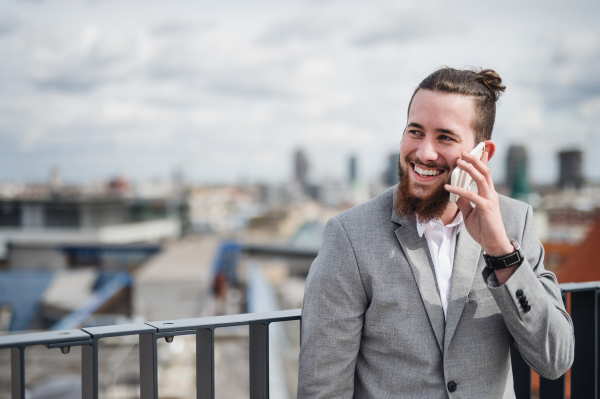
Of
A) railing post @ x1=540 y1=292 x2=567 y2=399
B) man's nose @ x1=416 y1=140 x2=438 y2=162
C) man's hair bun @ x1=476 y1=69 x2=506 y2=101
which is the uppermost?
man's hair bun @ x1=476 y1=69 x2=506 y2=101

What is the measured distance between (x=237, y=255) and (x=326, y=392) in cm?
6818

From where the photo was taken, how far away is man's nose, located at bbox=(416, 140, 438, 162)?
6.44 feet

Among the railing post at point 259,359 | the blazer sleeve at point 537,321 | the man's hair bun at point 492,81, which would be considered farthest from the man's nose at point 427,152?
the railing post at point 259,359

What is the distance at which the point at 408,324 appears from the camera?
1.92 meters

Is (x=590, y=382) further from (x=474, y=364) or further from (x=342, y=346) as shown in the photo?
(x=342, y=346)

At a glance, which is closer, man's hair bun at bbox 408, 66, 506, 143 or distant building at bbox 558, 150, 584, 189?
man's hair bun at bbox 408, 66, 506, 143

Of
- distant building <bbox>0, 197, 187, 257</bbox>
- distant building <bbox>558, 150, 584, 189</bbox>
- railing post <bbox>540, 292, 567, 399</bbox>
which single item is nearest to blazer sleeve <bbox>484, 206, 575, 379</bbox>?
railing post <bbox>540, 292, 567, 399</bbox>

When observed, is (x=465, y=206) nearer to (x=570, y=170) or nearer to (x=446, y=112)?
(x=446, y=112)

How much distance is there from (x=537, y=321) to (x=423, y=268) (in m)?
0.46

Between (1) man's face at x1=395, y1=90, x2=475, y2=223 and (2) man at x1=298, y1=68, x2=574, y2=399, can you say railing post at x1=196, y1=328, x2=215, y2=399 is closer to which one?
(2) man at x1=298, y1=68, x2=574, y2=399

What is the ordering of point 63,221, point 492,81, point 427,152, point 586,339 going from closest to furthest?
point 427,152 → point 492,81 → point 586,339 → point 63,221

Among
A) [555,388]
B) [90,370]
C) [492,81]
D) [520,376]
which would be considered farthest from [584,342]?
[90,370]

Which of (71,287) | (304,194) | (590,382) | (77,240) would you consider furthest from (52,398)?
(304,194)

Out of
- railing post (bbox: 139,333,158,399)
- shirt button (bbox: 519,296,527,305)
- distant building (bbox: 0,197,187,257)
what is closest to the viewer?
shirt button (bbox: 519,296,527,305)
